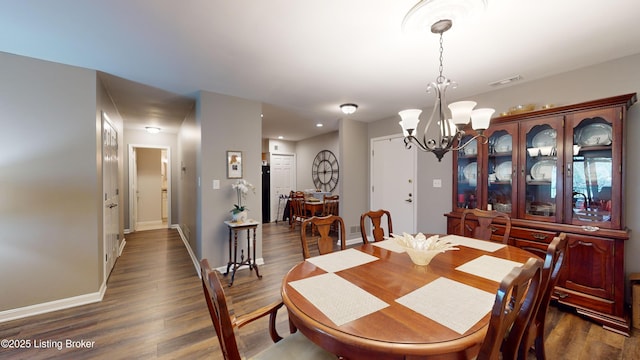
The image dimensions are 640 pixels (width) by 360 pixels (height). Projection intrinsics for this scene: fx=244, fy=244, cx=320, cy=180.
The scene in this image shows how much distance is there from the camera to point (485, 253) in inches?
71.1

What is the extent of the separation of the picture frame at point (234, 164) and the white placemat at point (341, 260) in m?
2.15

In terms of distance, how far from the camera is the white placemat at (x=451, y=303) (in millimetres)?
969

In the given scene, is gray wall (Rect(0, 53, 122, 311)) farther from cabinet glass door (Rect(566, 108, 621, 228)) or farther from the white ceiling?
cabinet glass door (Rect(566, 108, 621, 228))

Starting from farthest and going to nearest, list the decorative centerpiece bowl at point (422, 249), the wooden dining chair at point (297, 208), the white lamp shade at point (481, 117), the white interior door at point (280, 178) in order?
the white interior door at point (280, 178) < the wooden dining chair at point (297, 208) < the white lamp shade at point (481, 117) < the decorative centerpiece bowl at point (422, 249)

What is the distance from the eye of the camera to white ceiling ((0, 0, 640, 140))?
1.64 m

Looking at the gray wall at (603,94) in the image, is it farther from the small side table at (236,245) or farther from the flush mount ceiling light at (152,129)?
the flush mount ceiling light at (152,129)

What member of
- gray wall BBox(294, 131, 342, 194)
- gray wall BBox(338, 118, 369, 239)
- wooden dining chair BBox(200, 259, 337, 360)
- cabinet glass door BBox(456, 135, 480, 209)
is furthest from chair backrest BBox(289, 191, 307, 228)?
wooden dining chair BBox(200, 259, 337, 360)

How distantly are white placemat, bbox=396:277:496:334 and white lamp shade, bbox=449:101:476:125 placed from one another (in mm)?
1094

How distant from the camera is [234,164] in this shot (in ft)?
11.2

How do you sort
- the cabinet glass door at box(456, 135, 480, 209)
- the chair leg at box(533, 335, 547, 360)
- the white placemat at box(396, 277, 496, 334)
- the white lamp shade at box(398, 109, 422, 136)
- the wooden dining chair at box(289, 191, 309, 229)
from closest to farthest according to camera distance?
the white placemat at box(396, 277, 496, 334) < the chair leg at box(533, 335, 547, 360) < the white lamp shade at box(398, 109, 422, 136) < the cabinet glass door at box(456, 135, 480, 209) < the wooden dining chair at box(289, 191, 309, 229)

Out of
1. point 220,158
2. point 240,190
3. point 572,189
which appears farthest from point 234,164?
point 572,189

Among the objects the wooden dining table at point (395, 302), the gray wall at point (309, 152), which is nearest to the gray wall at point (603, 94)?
the wooden dining table at point (395, 302)

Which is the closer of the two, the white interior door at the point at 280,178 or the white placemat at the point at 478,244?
the white placemat at the point at 478,244

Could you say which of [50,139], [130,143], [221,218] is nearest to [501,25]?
[221,218]
